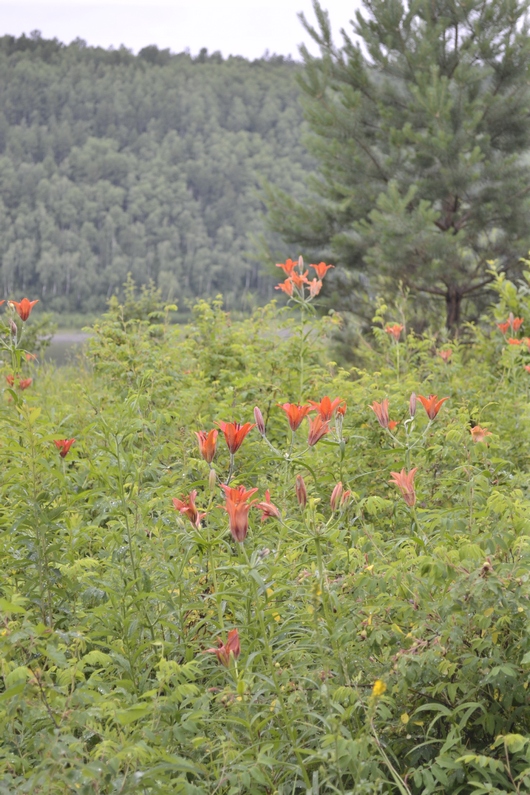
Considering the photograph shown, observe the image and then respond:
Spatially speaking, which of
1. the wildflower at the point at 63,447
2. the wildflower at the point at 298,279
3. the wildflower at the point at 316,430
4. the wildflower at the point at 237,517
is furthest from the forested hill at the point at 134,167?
the wildflower at the point at 237,517

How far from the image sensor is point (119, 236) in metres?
64.4

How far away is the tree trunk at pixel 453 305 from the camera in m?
9.02

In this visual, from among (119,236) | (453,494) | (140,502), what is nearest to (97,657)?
(140,502)

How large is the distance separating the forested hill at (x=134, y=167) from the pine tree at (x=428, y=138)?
142 ft

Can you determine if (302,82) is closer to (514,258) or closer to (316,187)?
(316,187)

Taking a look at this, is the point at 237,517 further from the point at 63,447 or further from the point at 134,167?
the point at 134,167

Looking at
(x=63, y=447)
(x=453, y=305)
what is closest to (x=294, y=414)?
(x=63, y=447)

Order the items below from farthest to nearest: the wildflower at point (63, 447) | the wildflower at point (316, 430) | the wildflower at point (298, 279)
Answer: the wildflower at point (298, 279) → the wildflower at point (63, 447) → the wildflower at point (316, 430)

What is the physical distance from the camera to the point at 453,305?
29.9 ft

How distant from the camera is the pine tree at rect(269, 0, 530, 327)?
27.0 ft

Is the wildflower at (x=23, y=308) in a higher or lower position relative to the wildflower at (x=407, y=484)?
higher

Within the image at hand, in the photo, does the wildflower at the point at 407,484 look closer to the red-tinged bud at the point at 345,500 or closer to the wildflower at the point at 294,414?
the red-tinged bud at the point at 345,500

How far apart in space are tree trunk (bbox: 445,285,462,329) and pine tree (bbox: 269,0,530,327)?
13mm

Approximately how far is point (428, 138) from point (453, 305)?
2042 mm
